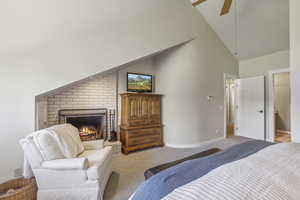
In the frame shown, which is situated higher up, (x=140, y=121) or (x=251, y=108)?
(x=251, y=108)

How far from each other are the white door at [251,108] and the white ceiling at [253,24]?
0.89 meters

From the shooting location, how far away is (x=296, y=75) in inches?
90.7

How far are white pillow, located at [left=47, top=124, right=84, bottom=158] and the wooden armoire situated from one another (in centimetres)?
132

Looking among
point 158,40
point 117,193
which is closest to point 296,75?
point 158,40

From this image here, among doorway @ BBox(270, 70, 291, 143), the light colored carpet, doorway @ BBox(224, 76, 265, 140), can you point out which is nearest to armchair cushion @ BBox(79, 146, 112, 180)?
the light colored carpet

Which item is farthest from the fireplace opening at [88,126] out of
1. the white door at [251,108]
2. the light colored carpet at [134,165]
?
the white door at [251,108]

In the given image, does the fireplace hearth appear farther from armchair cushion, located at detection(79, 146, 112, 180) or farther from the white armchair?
the white armchair

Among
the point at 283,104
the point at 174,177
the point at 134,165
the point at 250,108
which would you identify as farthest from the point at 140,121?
the point at 283,104

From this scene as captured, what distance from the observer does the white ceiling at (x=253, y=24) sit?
325cm

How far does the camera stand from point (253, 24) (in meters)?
3.68

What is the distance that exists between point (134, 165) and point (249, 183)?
2.25 metres

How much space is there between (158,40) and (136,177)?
2.67 m

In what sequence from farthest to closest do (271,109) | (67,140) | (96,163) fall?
(271,109) → (67,140) → (96,163)

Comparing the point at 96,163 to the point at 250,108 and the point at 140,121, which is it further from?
the point at 250,108
